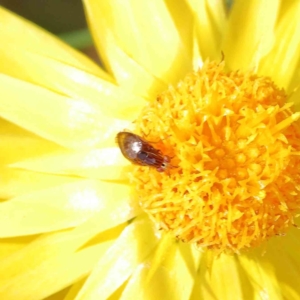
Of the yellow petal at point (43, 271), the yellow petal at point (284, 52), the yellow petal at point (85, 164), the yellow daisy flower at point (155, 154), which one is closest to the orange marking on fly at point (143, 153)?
the yellow daisy flower at point (155, 154)

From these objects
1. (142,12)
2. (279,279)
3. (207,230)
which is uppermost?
(142,12)

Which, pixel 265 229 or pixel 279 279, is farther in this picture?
pixel 279 279

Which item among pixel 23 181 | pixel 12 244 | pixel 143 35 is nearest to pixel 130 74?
pixel 143 35

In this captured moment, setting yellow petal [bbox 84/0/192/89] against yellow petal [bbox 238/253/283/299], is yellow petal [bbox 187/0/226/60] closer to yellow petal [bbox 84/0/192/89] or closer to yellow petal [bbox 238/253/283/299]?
yellow petal [bbox 84/0/192/89]

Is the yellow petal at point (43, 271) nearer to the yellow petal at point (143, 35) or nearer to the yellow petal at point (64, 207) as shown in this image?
the yellow petal at point (64, 207)

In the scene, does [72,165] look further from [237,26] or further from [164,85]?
[237,26]

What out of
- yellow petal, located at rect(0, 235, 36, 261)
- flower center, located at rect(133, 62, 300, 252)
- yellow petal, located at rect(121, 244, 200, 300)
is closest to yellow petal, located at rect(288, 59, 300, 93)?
flower center, located at rect(133, 62, 300, 252)

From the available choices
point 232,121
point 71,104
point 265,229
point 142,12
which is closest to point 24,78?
point 71,104

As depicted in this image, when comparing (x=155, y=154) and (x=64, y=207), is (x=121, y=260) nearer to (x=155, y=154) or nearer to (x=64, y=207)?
(x=64, y=207)
